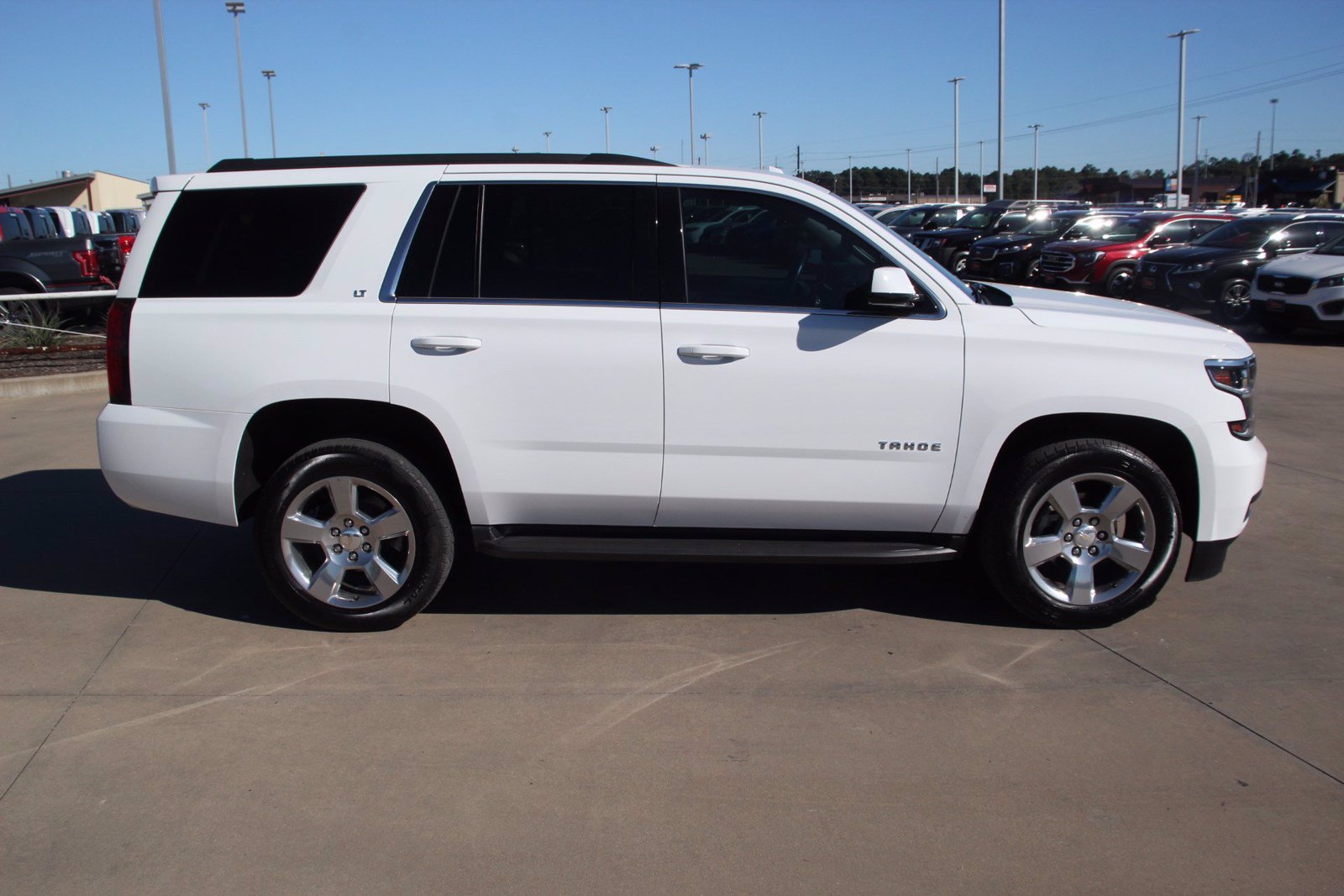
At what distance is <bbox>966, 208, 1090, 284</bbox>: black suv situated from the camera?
75.3 feet

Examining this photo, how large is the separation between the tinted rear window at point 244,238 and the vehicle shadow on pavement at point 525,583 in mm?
1515

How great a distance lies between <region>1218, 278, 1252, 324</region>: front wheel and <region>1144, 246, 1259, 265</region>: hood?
47cm

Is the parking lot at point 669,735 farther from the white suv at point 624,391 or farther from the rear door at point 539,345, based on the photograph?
the rear door at point 539,345

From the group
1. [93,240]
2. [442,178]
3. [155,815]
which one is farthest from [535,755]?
[93,240]

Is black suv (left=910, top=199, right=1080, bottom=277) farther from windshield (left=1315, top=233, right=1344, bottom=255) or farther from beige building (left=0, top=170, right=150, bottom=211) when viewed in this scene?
beige building (left=0, top=170, right=150, bottom=211)

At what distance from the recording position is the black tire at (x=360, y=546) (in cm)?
471

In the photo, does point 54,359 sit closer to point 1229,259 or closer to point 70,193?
point 1229,259

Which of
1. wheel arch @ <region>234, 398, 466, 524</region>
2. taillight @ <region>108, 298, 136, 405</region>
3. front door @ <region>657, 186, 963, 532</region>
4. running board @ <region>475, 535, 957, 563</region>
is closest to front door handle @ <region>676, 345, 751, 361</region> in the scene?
front door @ <region>657, 186, 963, 532</region>

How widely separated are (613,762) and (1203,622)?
2872 millimetres

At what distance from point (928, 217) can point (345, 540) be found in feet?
99.9

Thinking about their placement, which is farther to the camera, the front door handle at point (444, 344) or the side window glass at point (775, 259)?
Answer: the side window glass at point (775, 259)

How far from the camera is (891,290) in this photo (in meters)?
4.44

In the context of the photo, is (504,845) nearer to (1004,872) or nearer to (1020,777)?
(1004,872)

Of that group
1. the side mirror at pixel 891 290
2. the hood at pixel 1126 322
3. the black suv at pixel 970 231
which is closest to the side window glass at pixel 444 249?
the side mirror at pixel 891 290
